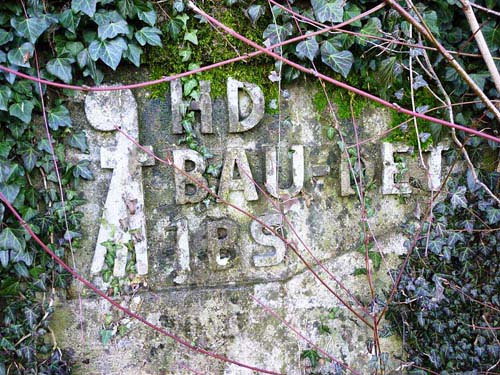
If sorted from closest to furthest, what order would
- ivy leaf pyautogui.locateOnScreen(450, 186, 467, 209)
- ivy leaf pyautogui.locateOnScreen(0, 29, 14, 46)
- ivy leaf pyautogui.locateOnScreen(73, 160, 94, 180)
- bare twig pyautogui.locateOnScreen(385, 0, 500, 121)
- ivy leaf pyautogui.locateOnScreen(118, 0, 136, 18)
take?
bare twig pyautogui.locateOnScreen(385, 0, 500, 121) → ivy leaf pyautogui.locateOnScreen(0, 29, 14, 46) → ivy leaf pyautogui.locateOnScreen(118, 0, 136, 18) → ivy leaf pyautogui.locateOnScreen(73, 160, 94, 180) → ivy leaf pyautogui.locateOnScreen(450, 186, 467, 209)

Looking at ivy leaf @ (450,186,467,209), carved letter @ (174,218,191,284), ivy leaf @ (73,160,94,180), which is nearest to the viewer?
ivy leaf @ (73,160,94,180)

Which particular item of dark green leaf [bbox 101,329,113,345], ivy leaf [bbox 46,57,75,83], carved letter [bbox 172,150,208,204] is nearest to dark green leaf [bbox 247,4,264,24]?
carved letter [bbox 172,150,208,204]

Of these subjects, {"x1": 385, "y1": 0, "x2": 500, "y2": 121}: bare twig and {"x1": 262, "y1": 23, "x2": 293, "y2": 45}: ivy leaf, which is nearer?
{"x1": 385, "y1": 0, "x2": 500, "y2": 121}: bare twig

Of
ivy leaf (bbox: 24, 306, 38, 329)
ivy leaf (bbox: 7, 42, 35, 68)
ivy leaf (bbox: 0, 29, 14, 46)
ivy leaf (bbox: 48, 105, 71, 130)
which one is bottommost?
ivy leaf (bbox: 24, 306, 38, 329)

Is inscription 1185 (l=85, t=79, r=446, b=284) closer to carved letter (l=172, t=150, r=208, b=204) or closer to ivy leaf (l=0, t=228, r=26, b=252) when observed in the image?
carved letter (l=172, t=150, r=208, b=204)

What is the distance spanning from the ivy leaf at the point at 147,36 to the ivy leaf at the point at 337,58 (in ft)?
2.67

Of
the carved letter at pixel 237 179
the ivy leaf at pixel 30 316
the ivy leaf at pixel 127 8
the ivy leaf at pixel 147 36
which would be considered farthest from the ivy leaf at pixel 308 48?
the ivy leaf at pixel 30 316

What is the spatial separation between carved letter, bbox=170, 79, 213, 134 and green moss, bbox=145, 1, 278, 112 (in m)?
0.05

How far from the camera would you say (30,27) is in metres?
2.14

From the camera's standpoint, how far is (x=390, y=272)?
263 cm

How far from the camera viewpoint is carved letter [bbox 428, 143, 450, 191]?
266 cm

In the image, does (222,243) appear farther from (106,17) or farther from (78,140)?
(106,17)

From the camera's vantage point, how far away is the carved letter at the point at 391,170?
8.58 ft

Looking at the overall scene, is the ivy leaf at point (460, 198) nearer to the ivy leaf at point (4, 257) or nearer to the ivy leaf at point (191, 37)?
the ivy leaf at point (191, 37)
